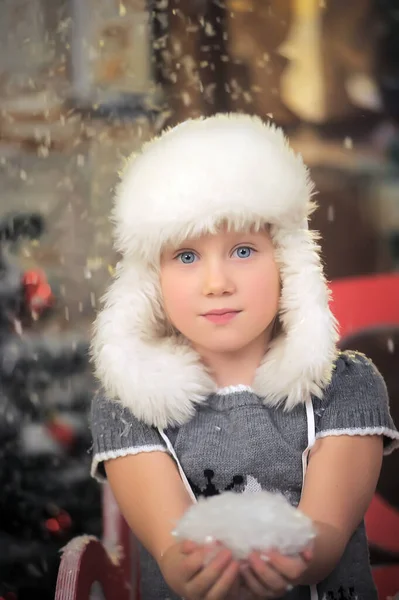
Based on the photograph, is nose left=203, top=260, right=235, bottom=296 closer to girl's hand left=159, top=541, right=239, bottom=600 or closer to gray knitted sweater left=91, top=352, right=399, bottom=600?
gray knitted sweater left=91, top=352, right=399, bottom=600

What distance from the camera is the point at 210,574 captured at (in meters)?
0.87

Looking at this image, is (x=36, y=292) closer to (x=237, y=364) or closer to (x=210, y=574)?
(x=237, y=364)

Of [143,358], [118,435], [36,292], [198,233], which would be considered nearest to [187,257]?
[198,233]

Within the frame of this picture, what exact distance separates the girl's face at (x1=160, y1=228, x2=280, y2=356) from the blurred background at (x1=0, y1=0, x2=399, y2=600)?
640mm

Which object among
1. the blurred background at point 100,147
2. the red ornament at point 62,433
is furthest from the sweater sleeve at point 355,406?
the red ornament at point 62,433

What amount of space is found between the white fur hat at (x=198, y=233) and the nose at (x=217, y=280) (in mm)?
52

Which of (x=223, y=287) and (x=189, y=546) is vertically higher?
(x=223, y=287)

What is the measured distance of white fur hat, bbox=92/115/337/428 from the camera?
1.09 meters

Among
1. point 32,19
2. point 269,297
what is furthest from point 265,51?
point 269,297

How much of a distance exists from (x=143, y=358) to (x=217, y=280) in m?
0.18

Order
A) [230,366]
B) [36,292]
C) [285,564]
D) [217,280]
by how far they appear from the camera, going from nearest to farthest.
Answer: [285,564]
[217,280]
[230,366]
[36,292]

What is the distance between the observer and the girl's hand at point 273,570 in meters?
0.86

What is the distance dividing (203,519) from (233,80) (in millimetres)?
1111

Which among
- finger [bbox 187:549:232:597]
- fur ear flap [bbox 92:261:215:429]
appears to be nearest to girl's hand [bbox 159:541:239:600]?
finger [bbox 187:549:232:597]
